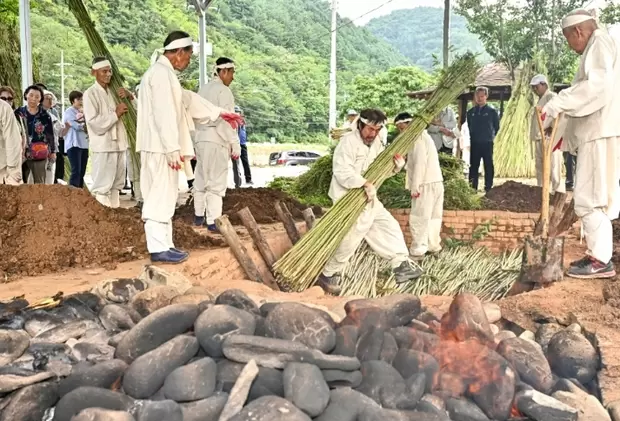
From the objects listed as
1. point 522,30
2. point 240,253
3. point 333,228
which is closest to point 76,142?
point 240,253

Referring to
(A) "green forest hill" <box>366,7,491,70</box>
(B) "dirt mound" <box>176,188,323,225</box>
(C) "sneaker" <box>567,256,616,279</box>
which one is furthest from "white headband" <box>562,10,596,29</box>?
(A) "green forest hill" <box>366,7,491,70</box>

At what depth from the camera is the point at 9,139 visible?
7.45 meters

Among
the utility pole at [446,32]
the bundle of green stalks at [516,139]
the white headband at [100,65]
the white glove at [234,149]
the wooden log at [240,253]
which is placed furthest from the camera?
the utility pole at [446,32]

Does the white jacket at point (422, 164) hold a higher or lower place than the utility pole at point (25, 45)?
lower

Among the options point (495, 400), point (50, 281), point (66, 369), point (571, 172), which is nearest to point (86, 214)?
point (50, 281)

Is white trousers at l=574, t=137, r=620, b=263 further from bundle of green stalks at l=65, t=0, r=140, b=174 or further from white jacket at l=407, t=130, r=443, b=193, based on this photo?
bundle of green stalks at l=65, t=0, r=140, b=174

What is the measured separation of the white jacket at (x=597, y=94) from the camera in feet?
14.7

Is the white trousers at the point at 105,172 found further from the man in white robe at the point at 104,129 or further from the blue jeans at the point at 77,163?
the blue jeans at the point at 77,163

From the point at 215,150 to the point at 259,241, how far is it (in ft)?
5.09

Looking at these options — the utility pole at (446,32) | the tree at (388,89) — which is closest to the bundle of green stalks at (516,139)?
the utility pole at (446,32)

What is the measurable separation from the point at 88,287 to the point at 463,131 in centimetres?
983

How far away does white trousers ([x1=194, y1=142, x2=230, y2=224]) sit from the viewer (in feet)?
22.1

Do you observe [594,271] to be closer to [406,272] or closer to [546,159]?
[546,159]

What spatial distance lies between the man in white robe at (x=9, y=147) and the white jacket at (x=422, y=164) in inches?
176
